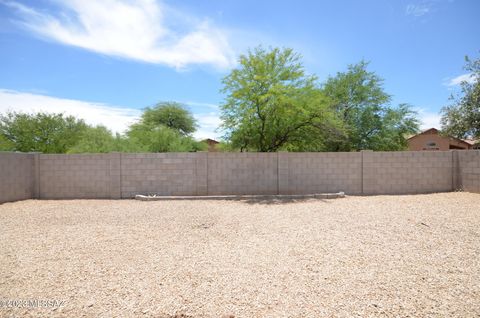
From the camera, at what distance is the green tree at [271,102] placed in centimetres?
1236

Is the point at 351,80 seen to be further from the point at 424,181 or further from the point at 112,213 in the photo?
the point at 112,213

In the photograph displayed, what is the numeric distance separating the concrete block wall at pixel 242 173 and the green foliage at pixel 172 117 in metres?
17.9

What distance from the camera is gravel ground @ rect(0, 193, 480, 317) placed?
125 inches

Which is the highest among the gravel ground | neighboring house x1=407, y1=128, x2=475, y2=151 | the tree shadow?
neighboring house x1=407, y1=128, x2=475, y2=151

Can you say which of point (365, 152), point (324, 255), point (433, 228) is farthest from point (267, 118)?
point (324, 255)

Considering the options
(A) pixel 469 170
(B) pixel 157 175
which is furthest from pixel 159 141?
(A) pixel 469 170

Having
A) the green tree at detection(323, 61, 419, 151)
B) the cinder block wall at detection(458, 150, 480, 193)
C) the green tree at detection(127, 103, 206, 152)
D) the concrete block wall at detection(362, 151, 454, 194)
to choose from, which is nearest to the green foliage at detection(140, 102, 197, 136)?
the green tree at detection(127, 103, 206, 152)

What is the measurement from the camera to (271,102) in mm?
12328

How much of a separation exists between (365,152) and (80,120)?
1007 inches

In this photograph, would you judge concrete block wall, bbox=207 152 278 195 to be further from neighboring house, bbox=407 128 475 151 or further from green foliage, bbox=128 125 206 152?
neighboring house, bbox=407 128 475 151

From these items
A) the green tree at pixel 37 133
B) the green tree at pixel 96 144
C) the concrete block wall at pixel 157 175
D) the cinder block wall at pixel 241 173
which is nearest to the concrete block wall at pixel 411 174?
the cinder block wall at pixel 241 173

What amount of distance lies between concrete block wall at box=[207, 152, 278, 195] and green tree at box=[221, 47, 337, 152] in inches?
97.9

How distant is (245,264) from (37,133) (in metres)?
26.4

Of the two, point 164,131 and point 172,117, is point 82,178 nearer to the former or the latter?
point 164,131
